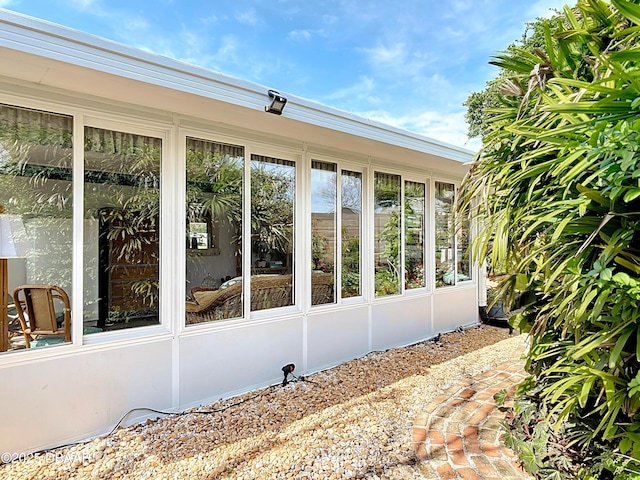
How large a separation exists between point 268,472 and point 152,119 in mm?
3000

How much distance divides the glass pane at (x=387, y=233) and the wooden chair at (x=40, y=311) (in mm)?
3629

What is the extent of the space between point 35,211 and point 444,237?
18.6 ft

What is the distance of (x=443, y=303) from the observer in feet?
20.4

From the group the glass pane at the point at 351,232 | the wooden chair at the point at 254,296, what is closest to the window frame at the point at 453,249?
the glass pane at the point at 351,232

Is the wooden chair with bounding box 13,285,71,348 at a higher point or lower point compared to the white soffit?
lower

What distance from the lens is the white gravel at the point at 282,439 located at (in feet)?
8.12

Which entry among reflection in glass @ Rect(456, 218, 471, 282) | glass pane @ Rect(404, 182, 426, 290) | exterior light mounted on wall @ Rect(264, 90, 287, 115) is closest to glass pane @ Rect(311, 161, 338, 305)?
exterior light mounted on wall @ Rect(264, 90, 287, 115)

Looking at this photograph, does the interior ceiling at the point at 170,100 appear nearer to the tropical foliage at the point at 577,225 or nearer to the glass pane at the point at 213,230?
the glass pane at the point at 213,230

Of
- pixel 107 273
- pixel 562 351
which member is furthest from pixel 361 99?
pixel 562 351

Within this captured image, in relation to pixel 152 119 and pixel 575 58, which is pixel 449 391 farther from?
pixel 152 119

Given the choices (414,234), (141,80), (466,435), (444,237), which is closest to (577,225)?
(466,435)

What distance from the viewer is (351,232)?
16.2 feet

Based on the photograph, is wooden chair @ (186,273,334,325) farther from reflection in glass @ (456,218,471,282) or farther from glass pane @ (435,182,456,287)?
reflection in glass @ (456,218,471,282)

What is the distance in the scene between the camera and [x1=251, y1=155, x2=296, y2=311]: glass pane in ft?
13.2
